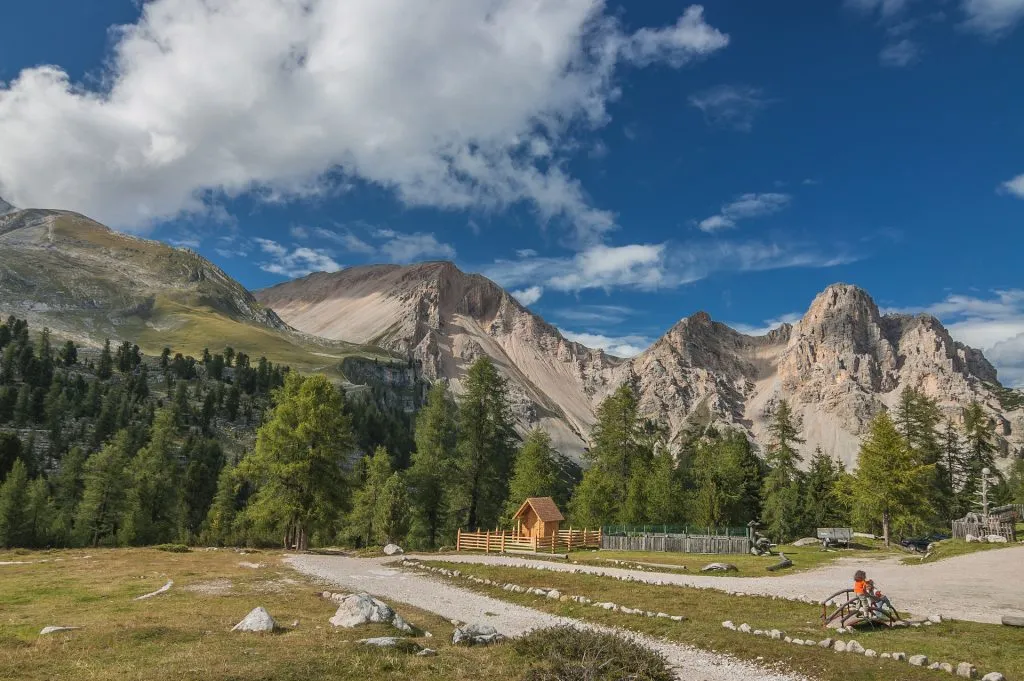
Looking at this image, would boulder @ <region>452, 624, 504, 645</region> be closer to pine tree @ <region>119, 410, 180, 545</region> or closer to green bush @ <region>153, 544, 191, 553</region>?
green bush @ <region>153, 544, 191, 553</region>

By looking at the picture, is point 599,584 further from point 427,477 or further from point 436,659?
point 427,477

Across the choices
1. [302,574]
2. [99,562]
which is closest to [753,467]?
[302,574]

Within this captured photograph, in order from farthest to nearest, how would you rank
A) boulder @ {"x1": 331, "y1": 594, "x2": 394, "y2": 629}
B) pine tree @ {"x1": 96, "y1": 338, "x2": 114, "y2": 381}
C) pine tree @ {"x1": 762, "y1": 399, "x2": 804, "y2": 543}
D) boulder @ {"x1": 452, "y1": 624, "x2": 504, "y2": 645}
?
pine tree @ {"x1": 96, "y1": 338, "x2": 114, "y2": 381} → pine tree @ {"x1": 762, "y1": 399, "x2": 804, "y2": 543} → boulder @ {"x1": 331, "y1": 594, "x2": 394, "y2": 629} → boulder @ {"x1": 452, "y1": 624, "x2": 504, "y2": 645}

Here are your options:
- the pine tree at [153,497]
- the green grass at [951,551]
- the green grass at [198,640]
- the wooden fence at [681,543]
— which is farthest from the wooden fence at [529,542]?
the pine tree at [153,497]

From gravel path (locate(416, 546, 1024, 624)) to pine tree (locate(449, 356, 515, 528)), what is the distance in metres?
23.6

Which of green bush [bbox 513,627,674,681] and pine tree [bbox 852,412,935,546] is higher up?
pine tree [bbox 852,412,935,546]

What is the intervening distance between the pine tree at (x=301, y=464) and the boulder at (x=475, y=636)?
34.2 meters

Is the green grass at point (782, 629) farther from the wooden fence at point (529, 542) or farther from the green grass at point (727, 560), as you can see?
the wooden fence at point (529, 542)

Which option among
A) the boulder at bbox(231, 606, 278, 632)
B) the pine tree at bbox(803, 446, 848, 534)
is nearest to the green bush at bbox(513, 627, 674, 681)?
the boulder at bbox(231, 606, 278, 632)

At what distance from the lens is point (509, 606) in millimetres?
23328

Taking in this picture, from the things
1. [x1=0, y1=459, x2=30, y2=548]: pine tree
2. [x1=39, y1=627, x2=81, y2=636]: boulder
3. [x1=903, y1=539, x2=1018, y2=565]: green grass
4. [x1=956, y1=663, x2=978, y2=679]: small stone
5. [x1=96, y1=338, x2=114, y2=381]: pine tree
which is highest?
[x1=96, y1=338, x2=114, y2=381]: pine tree

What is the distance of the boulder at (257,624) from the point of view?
1535 cm

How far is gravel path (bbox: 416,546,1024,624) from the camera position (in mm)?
20062

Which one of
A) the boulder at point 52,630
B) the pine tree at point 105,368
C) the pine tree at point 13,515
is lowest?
the pine tree at point 13,515
